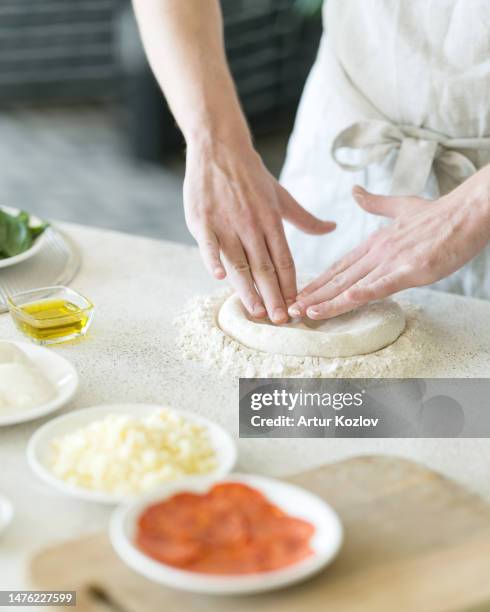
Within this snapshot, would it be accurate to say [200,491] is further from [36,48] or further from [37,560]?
[36,48]

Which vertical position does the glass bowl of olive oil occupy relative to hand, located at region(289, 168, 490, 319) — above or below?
below

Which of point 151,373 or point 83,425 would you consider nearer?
point 83,425

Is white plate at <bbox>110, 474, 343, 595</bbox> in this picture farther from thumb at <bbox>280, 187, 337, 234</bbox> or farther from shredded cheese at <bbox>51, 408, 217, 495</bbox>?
thumb at <bbox>280, 187, 337, 234</bbox>

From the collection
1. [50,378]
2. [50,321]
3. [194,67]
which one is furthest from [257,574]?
[194,67]

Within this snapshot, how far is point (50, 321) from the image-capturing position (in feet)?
4.00

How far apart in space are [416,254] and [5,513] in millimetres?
680

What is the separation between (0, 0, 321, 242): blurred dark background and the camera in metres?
4.18

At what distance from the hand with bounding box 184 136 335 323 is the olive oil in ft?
0.67

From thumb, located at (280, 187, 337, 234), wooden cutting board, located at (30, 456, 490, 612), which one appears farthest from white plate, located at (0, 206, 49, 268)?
wooden cutting board, located at (30, 456, 490, 612)

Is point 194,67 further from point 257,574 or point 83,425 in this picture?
point 257,574

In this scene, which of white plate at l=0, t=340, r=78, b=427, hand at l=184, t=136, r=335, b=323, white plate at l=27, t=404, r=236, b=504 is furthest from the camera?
hand at l=184, t=136, r=335, b=323

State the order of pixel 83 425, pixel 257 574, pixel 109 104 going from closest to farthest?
1. pixel 257 574
2. pixel 83 425
3. pixel 109 104

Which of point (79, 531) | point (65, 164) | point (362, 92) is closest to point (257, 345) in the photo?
point (79, 531)

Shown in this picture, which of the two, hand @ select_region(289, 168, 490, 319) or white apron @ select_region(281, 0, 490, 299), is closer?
hand @ select_region(289, 168, 490, 319)
